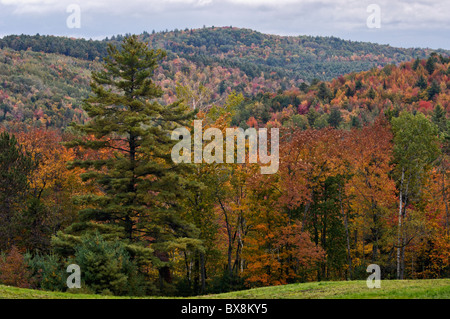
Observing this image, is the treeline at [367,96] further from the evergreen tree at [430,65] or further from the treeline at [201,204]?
the treeline at [201,204]

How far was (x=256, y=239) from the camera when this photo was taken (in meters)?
31.9

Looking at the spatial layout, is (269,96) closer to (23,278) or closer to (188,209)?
(188,209)

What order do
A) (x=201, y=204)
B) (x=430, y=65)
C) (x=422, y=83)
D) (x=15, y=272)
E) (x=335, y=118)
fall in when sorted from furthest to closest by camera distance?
1. (x=430, y=65)
2. (x=422, y=83)
3. (x=335, y=118)
4. (x=201, y=204)
5. (x=15, y=272)

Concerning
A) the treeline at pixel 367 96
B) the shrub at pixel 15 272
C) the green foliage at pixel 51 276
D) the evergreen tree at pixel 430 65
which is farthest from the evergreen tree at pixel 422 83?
the shrub at pixel 15 272

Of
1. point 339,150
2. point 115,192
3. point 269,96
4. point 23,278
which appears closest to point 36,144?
point 115,192

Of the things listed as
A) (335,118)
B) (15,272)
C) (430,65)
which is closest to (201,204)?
(15,272)

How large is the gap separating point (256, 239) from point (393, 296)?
16944mm

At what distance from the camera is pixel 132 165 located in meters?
27.6

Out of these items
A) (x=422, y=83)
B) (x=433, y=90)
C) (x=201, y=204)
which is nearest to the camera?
(x=201, y=204)

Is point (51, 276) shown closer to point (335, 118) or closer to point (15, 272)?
point (15, 272)

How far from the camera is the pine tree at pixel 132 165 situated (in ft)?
86.6

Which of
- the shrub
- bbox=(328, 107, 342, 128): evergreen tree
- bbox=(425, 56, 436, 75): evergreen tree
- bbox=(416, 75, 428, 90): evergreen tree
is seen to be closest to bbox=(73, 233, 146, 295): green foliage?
the shrub

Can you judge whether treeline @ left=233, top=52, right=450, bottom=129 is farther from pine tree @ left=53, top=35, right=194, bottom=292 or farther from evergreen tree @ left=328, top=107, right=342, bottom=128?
pine tree @ left=53, top=35, right=194, bottom=292
